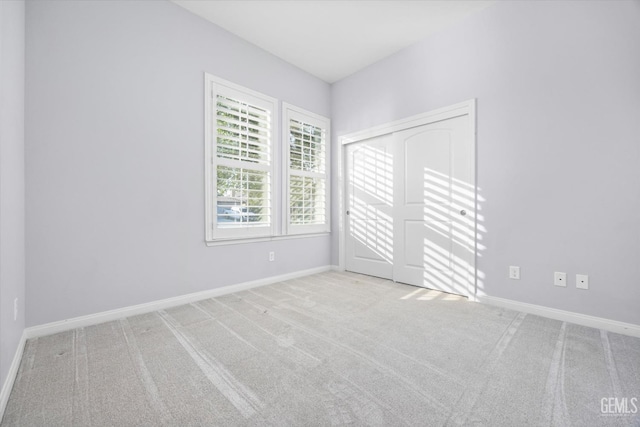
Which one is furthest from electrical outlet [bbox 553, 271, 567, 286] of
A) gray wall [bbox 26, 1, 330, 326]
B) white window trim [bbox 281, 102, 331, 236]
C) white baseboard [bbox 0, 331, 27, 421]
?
white baseboard [bbox 0, 331, 27, 421]

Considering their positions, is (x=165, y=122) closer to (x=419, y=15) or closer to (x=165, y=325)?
(x=165, y=325)

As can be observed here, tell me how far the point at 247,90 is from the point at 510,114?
2.78m

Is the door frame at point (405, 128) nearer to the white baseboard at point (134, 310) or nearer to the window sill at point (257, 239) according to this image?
the window sill at point (257, 239)

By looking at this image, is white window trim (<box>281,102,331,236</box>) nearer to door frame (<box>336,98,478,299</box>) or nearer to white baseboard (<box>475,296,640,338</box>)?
door frame (<box>336,98,478,299</box>)

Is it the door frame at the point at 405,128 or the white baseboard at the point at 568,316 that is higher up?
the door frame at the point at 405,128

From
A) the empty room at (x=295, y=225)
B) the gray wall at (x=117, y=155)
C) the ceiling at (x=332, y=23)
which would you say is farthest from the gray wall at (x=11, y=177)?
the ceiling at (x=332, y=23)

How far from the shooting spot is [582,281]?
2176 millimetres

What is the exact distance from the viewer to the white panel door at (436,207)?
2.85 meters

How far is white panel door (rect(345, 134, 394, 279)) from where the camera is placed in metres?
3.62

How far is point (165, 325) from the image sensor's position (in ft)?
7.14

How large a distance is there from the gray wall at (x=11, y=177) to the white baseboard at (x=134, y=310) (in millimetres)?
171

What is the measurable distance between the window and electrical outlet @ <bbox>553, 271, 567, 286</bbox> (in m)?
2.72

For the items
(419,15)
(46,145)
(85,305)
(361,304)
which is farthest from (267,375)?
(419,15)

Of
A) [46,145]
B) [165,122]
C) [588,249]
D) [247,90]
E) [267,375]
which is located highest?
[247,90]
